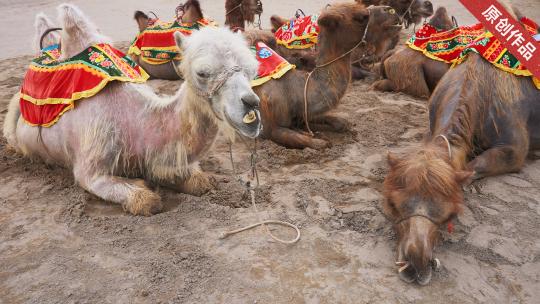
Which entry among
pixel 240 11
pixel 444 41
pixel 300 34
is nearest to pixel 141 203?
pixel 300 34

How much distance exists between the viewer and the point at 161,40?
241 inches

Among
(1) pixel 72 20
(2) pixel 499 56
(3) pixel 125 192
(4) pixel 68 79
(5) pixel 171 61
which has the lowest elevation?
(3) pixel 125 192

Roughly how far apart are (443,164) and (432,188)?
0.22 m

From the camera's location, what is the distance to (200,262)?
2387 millimetres

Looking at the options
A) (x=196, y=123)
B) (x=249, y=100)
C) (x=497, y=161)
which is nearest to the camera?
(x=249, y=100)

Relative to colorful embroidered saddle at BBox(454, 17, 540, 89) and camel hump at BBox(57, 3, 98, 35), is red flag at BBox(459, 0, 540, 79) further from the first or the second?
camel hump at BBox(57, 3, 98, 35)

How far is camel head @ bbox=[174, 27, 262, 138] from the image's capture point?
2.37 meters

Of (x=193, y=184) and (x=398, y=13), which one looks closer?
(x=193, y=184)

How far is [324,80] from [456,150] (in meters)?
1.67

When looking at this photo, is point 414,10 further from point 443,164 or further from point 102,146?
point 102,146

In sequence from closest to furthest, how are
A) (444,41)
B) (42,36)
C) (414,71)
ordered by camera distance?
(42,36) → (444,41) → (414,71)

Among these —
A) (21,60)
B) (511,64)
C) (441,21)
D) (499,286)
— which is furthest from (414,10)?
(21,60)

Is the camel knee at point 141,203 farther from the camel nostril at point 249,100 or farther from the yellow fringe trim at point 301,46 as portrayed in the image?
the yellow fringe trim at point 301,46

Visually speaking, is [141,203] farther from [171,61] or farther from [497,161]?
[171,61]
